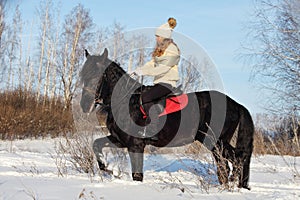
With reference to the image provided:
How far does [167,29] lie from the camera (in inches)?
226

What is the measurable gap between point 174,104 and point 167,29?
1210 mm

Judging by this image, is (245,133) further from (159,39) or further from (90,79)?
(90,79)

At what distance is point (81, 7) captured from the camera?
96.2ft

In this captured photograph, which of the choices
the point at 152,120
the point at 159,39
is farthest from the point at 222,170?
the point at 159,39

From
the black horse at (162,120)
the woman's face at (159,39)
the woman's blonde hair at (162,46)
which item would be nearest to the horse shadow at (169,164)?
the black horse at (162,120)

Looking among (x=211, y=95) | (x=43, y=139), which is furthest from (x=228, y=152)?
(x=43, y=139)

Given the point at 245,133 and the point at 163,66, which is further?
the point at 245,133

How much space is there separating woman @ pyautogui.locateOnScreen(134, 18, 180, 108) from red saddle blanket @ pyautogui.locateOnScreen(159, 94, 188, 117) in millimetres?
187

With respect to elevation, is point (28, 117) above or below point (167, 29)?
below

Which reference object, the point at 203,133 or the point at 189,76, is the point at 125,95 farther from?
the point at 189,76

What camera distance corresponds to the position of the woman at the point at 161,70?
5609 millimetres

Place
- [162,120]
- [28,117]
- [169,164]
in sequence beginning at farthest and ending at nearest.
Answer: [28,117] → [169,164] → [162,120]

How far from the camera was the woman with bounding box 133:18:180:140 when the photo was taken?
5609 mm

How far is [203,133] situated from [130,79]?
1.53 metres
